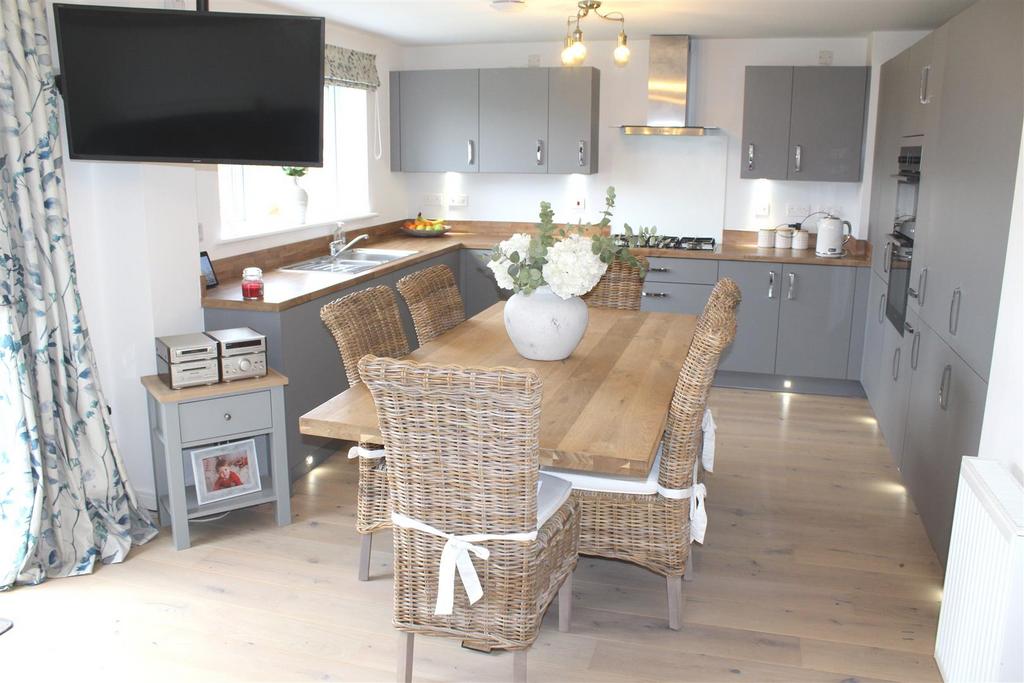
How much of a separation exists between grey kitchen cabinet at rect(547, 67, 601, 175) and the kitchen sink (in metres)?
1.26

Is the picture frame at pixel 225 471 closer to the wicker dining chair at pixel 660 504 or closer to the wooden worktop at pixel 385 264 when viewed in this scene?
the wooden worktop at pixel 385 264

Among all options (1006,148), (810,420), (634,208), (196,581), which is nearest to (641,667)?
(196,581)

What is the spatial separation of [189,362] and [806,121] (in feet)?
13.3

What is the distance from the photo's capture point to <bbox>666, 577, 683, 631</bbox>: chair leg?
9.25 feet

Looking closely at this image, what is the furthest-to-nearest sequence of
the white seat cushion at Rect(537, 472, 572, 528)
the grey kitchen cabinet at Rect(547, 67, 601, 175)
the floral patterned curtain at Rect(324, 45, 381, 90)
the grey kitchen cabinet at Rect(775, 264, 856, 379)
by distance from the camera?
the grey kitchen cabinet at Rect(547, 67, 601, 175)
the grey kitchen cabinet at Rect(775, 264, 856, 379)
the floral patterned curtain at Rect(324, 45, 381, 90)
the white seat cushion at Rect(537, 472, 572, 528)

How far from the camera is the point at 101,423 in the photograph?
3289mm

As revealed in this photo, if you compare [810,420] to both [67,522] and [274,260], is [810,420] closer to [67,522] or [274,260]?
[274,260]

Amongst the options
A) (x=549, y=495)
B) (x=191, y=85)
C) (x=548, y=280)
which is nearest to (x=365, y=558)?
(x=549, y=495)

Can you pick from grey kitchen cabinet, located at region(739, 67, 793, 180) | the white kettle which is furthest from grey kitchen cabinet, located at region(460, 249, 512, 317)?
the white kettle

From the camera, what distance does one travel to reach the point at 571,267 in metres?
2.93

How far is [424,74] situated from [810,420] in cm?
341

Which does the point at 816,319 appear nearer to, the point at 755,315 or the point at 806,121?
the point at 755,315

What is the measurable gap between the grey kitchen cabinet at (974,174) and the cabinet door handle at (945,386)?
0.10m

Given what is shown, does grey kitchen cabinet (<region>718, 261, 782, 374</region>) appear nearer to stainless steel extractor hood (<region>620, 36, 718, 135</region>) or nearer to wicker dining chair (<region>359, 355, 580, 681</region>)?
stainless steel extractor hood (<region>620, 36, 718, 135</region>)
